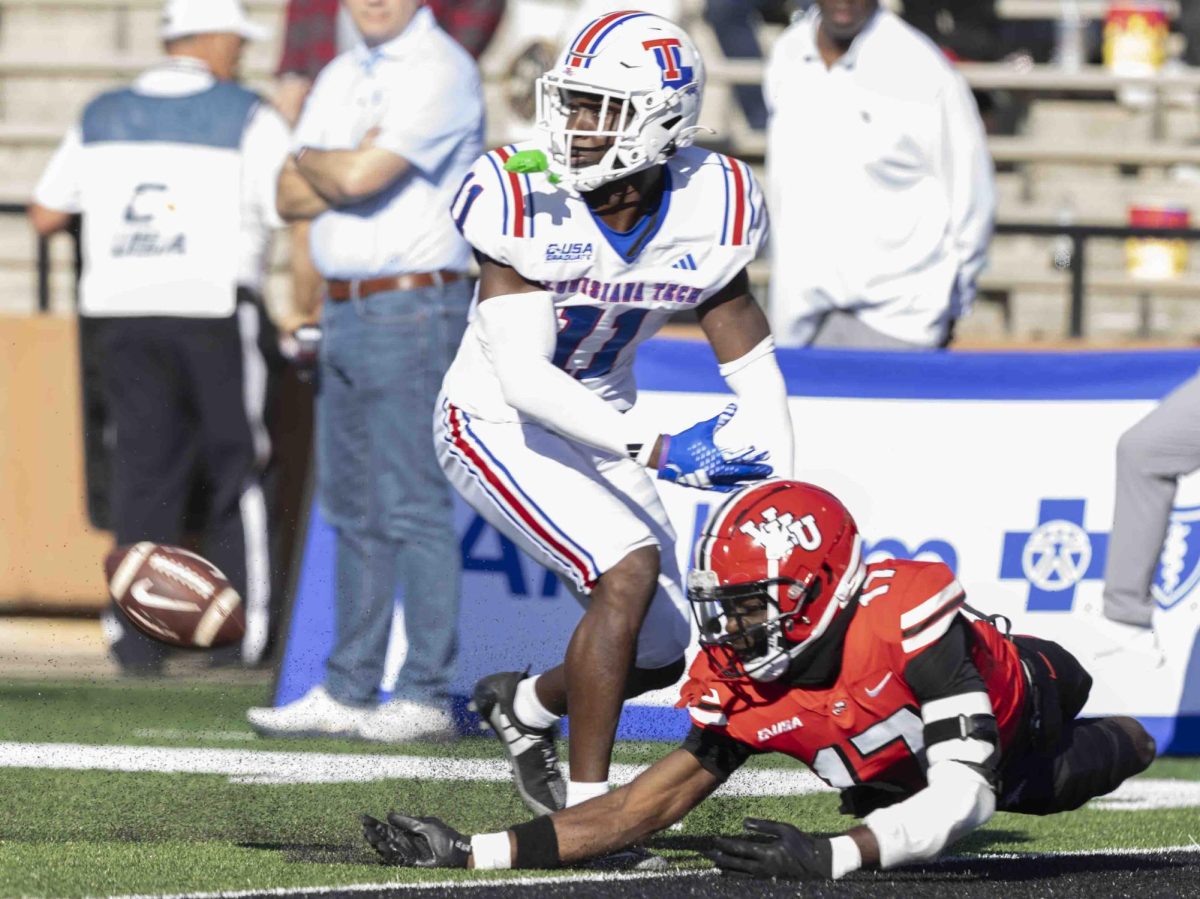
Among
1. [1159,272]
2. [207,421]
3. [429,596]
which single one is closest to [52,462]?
[207,421]

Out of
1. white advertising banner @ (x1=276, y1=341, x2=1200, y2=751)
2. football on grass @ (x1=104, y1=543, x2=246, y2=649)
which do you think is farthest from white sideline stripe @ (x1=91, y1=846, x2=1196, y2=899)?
white advertising banner @ (x1=276, y1=341, x2=1200, y2=751)

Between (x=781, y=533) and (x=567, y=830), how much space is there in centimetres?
71

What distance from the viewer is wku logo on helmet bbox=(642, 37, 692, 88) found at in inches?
191

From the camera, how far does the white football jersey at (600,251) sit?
15.5 feet

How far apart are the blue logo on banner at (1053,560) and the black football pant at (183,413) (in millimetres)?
2439

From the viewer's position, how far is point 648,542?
4688 mm

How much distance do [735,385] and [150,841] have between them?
1.65 meters

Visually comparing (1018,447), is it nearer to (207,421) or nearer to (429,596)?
(429,596)

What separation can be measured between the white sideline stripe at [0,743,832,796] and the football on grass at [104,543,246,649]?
0.34 m

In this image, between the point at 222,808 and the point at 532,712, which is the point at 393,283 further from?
the point at 222,808

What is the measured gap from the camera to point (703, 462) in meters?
4.47

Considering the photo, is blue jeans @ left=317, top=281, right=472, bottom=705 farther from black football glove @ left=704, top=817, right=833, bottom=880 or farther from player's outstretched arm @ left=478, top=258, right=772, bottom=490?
black football glove @ left=704, top=817, right=833, bottom=880

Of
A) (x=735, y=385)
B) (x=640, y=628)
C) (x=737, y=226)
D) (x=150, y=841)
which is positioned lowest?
(x=150, y=841)

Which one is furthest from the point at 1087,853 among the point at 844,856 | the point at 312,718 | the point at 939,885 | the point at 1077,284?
the point at 1077,284
